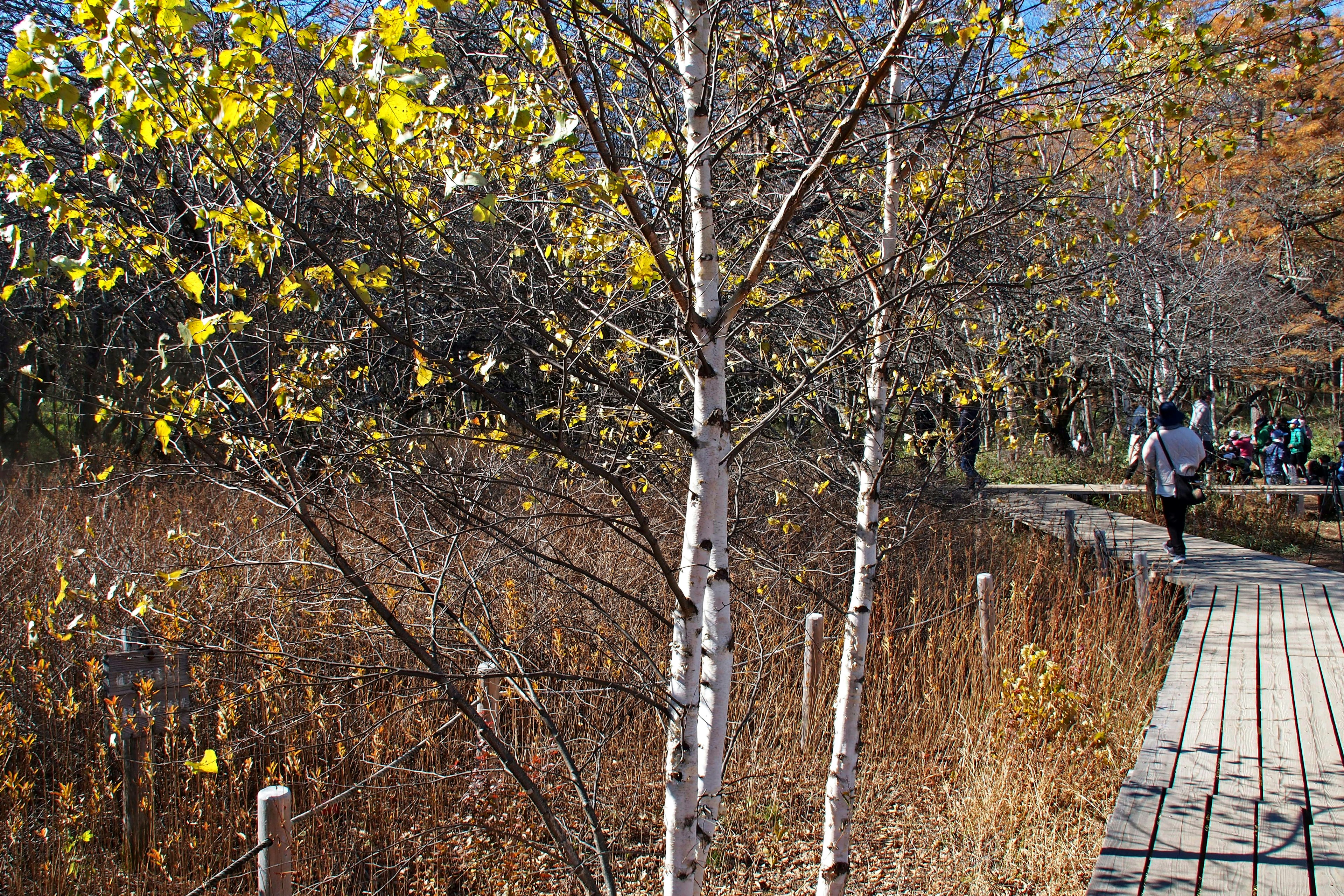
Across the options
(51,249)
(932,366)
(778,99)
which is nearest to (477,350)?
(51,249)

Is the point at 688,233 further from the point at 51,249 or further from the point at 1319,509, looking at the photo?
the point at 1319,509

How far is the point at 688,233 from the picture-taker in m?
2.71

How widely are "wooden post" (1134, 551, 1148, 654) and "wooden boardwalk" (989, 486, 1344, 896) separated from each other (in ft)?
0.78

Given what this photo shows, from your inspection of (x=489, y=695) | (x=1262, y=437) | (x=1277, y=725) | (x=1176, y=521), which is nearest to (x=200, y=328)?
→ (x=489, y=695)

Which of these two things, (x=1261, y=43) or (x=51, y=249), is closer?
(x=1261, y=43)

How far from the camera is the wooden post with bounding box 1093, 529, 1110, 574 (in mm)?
7043

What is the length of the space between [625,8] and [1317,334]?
75.9 feet

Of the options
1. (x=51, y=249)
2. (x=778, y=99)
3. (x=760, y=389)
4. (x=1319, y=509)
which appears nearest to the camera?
(x=778, y=99)

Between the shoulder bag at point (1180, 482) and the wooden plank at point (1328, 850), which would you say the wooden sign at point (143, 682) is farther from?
the shoulder bag at point (1180, 482)

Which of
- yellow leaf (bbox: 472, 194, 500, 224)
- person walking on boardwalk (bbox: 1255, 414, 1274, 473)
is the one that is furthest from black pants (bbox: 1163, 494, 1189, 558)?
person walking on boardwalk (bbox: 1255, 414, 1274, 473)

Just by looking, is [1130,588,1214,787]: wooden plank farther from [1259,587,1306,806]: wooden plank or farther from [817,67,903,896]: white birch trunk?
[817,67,903,896]: white birch trunk

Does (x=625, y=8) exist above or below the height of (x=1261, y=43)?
above

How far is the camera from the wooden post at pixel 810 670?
4820 millimetres

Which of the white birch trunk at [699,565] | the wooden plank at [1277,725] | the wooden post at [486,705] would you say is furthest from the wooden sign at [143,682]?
the wooden plank at [1277,725]
